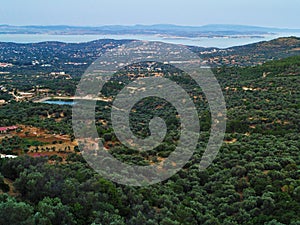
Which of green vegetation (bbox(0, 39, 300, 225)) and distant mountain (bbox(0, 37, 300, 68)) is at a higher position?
distant mountain (bbox(0, 37, 300, 68))

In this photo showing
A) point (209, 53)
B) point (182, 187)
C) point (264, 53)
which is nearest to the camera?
point (182, 187)

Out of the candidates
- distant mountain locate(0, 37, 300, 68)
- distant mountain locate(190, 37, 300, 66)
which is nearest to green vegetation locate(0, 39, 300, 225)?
distant mountain locate(190, 37, 300, 66)

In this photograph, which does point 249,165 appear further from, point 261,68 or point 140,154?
point 261,68

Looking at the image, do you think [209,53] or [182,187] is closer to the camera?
[182,187]

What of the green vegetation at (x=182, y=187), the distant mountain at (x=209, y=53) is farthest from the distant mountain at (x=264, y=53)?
the green vegetation at (x=182, y=187)

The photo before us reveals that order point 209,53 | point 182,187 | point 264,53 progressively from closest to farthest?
point 182,187, point 264,53, point 209,53

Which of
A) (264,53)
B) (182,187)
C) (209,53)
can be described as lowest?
(182,187)

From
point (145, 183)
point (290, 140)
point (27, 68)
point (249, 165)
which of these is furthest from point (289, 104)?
point (27, 68)

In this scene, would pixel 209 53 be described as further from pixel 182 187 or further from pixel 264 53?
pixel 182 187

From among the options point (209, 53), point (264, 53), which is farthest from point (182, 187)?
point (209, 53)

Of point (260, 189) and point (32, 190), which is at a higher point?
point (32, 190)

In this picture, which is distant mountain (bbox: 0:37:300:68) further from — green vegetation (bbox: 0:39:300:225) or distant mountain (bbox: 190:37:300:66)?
green vegetation (bbox: 0:39:300:225)
